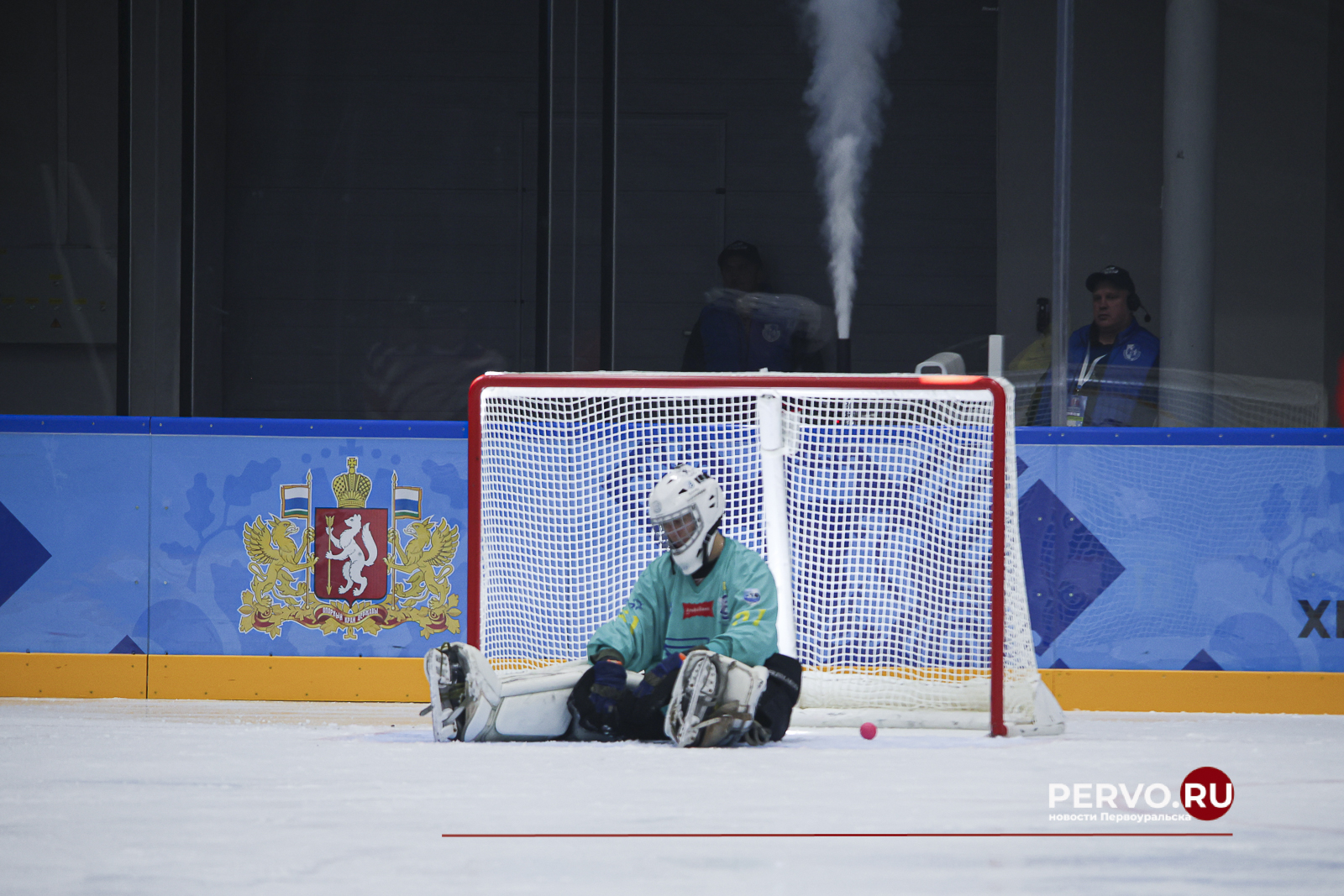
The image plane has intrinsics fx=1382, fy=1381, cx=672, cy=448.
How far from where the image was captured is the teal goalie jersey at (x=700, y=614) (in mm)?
4535

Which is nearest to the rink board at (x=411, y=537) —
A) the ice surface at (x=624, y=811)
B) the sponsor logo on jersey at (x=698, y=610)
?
the ice surface at (x=624, y=811)

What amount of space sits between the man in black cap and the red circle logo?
3114mm

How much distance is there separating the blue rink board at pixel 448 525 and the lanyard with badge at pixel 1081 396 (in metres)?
0.23

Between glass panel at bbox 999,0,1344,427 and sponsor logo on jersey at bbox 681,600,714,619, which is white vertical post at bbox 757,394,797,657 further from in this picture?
glass panel at bbox 999,0,1344,427

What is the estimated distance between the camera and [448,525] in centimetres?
577

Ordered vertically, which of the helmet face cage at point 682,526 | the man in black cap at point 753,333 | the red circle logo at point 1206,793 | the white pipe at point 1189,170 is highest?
the white pipe at point 1189,170

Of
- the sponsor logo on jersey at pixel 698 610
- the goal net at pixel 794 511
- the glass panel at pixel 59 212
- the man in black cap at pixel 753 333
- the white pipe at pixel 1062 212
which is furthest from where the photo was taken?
the glass panel at pixel 59 212

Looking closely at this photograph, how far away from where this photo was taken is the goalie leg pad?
4.27 m

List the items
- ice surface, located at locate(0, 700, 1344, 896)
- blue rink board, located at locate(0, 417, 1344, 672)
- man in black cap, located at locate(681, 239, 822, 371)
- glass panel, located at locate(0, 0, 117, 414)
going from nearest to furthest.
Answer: ice surface, located at locate(0, 700, 1344, 896) < blue rink board, located at locate(0, 417, 1344, 672) < man in black cap, located at locate(681, 239, 822, 371) < glass panel, located at locate(0, 0, 117, 414)

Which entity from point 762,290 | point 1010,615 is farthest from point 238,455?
point 1010,615

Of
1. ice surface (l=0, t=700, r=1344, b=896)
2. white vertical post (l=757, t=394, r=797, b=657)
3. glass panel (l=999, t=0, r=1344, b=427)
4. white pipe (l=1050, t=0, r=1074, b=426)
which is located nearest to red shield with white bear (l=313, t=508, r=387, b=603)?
ice surface (l=0, t=700, r=1344, b=896)

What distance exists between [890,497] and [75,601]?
3356 millimetres

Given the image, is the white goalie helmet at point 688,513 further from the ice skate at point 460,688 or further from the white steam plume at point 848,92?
the white steam plume at point 848,92

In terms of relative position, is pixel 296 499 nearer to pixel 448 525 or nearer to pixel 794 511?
pixel 448 525
